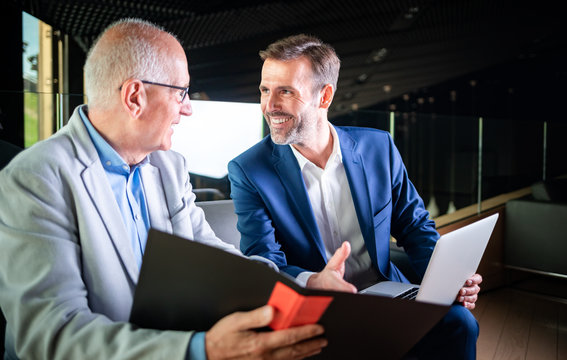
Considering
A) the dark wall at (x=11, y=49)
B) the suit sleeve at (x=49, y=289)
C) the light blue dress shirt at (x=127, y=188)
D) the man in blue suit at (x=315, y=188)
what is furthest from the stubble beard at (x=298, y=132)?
the dark wall at (x=11, y=49)

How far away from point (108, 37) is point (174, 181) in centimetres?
48

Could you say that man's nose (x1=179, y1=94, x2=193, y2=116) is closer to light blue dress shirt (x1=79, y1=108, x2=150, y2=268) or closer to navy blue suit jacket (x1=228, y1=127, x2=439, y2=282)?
light blue dress shirt (x1=79, y1=108, x2=150, y2=268)

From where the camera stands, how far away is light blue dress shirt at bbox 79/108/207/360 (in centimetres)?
127

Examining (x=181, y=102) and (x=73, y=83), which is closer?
(x=181, y=102)

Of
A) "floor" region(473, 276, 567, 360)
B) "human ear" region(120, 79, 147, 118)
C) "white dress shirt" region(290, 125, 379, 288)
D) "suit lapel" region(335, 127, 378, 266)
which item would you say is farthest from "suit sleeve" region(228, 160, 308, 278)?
"floor" region(473, 276, 567, 360)

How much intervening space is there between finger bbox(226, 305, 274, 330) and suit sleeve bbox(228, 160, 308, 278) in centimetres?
81

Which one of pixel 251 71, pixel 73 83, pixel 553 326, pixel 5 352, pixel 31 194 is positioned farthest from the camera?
pixel 251 71

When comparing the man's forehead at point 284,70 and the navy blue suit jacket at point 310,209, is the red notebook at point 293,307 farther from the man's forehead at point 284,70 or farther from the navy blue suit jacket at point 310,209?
the man's forehead at point 284,70

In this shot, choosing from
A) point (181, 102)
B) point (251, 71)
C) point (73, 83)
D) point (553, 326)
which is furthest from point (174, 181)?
point (251, 71)

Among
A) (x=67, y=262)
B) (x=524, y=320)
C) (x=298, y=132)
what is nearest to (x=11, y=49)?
(x=298, y=132)

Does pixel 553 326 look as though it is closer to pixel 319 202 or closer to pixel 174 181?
pixel 319 202

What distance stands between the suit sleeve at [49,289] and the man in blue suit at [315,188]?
0.85 meters

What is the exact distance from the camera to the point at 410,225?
78.0 inches

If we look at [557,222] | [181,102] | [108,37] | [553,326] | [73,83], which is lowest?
[553,326]
